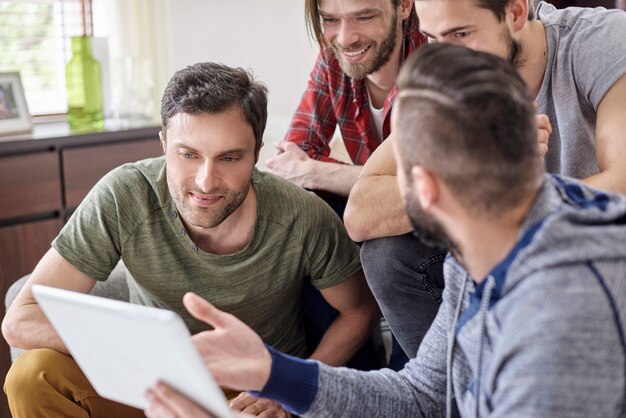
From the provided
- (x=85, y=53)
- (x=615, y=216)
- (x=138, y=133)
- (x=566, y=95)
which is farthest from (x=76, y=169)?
(x=615, y=216)

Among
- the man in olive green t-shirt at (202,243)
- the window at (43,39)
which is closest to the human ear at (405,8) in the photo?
the man in olive green t-shirt at (202,243)

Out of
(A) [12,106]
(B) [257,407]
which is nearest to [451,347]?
(B) [257,407]

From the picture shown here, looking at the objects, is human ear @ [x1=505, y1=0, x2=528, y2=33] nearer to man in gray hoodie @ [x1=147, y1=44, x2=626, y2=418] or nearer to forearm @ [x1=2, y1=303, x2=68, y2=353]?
man in gray hoodie @ [x1=147, y1=44, x2=626, y2=418]

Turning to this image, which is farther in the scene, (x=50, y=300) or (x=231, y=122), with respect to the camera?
(x=231, y=122)

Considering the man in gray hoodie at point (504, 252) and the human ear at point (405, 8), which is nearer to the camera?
the man in gray hoodie at point (504, 252)

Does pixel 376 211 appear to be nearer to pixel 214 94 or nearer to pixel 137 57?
pixel 214 94

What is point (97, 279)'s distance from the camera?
199 cm

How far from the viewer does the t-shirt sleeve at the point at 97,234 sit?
6.40 feet

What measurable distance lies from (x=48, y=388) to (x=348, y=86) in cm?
111

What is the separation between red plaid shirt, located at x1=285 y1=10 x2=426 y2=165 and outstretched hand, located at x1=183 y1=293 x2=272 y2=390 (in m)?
1.10

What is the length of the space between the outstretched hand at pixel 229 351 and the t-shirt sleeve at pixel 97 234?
2.32 feet

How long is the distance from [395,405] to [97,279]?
835 millimetres

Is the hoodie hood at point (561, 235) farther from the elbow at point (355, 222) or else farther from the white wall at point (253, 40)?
the white wall at point (253, 40)

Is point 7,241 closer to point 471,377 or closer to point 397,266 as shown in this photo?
point 397,266
